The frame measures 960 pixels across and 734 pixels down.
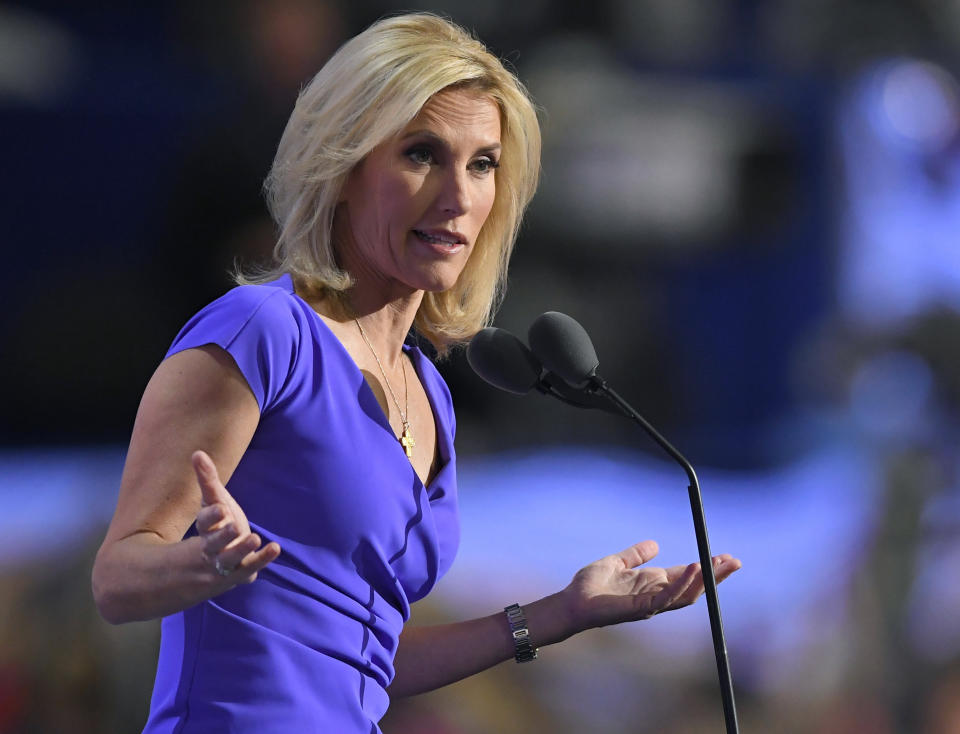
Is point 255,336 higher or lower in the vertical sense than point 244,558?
higher

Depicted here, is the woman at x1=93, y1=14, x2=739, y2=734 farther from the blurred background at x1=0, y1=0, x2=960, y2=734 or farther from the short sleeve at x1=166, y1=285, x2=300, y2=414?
the blurred background at x1=0, y1=0, x2=960, y2=734

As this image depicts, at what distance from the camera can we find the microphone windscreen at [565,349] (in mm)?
1379

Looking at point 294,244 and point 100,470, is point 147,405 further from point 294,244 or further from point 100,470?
point 100,470

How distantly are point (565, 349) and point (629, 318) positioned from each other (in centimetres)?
205

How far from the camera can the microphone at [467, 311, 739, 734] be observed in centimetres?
129

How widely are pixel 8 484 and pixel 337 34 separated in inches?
57.5

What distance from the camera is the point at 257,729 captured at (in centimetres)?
126

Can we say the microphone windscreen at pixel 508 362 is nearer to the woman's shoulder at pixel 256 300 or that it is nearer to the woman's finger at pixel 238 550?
the woman's shoulder at pixel 256 300

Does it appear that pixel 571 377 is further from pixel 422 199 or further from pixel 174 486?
pixel 174 486

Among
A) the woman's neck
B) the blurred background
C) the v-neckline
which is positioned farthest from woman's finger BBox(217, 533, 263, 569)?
the blurred background

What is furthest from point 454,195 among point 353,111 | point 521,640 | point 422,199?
point 521,640

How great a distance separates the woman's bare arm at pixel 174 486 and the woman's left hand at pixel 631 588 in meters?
0.59

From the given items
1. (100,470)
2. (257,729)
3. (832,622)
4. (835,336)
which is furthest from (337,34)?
(257,729)

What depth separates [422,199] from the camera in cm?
150
